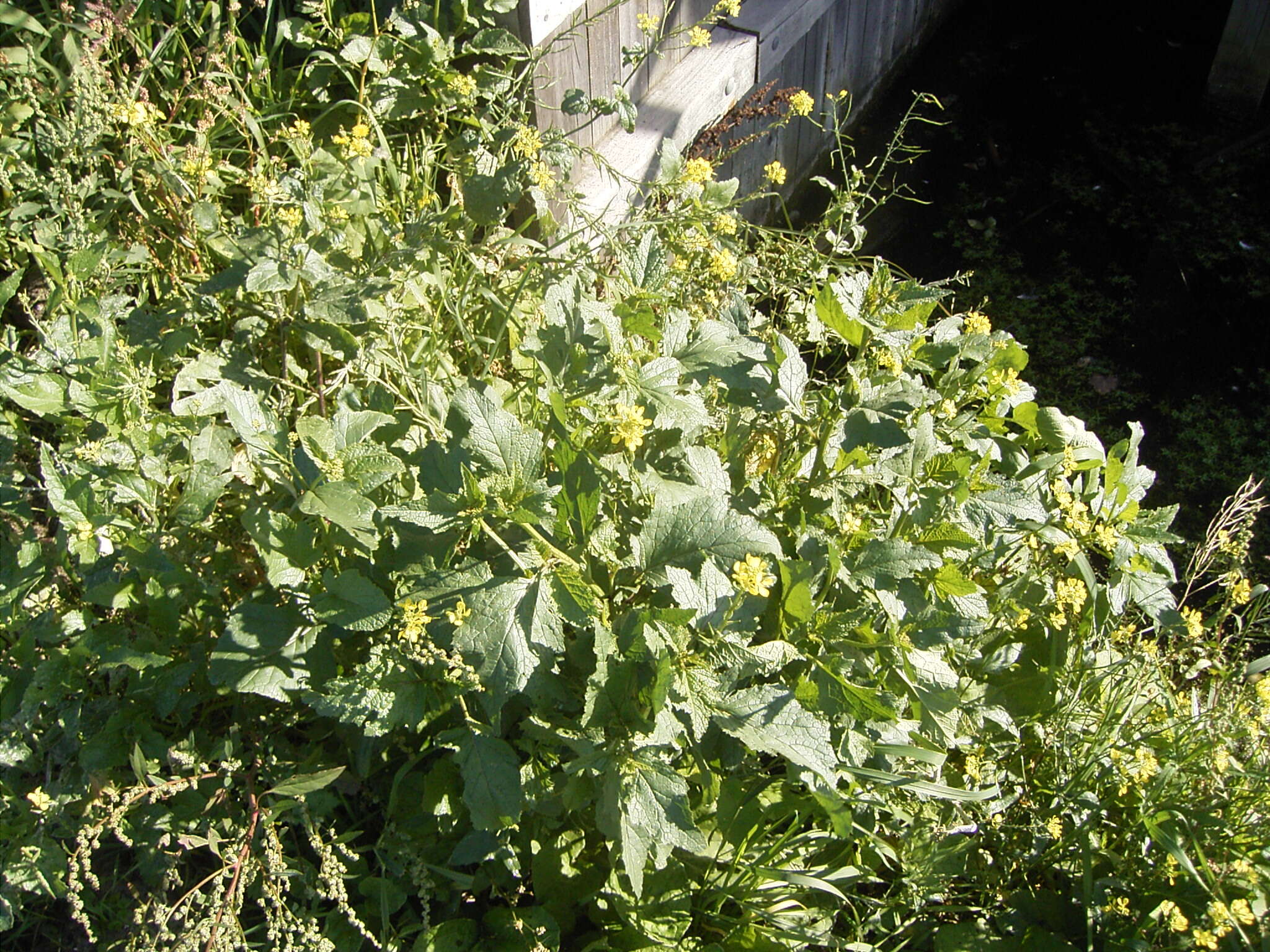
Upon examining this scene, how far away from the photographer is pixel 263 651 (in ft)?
5.49

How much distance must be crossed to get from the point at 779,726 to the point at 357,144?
159 cm

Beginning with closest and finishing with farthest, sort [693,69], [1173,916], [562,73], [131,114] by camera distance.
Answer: [1173,916]
[131,114]
[562,73]
[693,69]

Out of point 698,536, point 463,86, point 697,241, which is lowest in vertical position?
point 698,536

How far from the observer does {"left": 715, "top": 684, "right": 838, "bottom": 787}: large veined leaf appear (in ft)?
5.11

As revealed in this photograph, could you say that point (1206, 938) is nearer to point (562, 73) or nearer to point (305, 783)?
point (305, 783)

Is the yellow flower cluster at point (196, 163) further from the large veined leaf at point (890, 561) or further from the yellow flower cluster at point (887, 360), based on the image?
the large veined leaf at point (890, 561)

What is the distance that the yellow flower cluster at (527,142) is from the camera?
2273mm

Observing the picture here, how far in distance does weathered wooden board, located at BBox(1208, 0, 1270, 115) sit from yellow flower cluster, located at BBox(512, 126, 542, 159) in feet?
12.6

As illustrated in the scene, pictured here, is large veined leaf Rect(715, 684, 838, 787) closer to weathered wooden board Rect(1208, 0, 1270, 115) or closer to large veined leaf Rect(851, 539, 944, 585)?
large veined leaf Rect(851, 539, 944, 585)

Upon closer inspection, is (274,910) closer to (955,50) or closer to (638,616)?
(638,616)

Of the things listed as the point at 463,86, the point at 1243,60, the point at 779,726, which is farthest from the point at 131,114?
the point at 1243,60

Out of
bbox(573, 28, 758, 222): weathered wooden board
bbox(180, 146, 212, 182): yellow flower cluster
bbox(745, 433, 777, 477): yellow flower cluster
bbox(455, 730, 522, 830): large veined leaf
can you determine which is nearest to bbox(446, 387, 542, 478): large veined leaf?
bbox(455, 730, 522, 830): large veined leaf

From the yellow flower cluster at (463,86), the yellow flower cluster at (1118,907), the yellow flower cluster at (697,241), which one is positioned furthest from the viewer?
the yellow flower cluster at (463,86)

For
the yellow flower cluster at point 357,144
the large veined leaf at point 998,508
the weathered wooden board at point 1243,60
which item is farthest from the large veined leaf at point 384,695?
the weathered wooden board at point 1243,60
